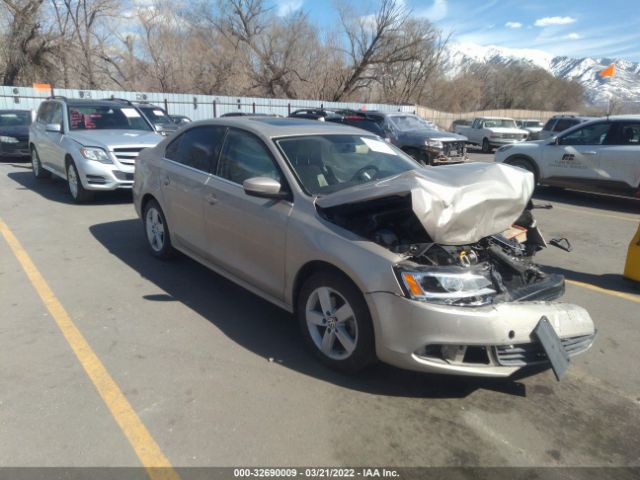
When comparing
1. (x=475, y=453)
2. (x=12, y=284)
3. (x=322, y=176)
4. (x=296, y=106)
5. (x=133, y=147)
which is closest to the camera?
(x=475, y=453)

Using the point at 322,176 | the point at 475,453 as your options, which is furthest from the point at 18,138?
the point at 475,453

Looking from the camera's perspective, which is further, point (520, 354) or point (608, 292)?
point (608, 292)

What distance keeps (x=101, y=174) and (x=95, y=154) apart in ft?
1.16

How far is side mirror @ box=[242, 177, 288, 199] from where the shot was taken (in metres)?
3.66

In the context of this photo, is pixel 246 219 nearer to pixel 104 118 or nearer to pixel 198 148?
pixel 198 148

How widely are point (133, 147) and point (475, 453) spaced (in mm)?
7360

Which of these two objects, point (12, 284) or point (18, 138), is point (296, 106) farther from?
point (12, 284)

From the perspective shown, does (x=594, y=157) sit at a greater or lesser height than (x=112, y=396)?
greater

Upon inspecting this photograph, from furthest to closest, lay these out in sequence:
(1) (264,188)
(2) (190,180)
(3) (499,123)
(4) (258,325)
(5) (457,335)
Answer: (3) (499,123) → (2) (190,180) → (4) (258,325) → (1) (264,188) → (5) (457,335)

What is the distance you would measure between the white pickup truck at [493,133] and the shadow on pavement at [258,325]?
64.6ft

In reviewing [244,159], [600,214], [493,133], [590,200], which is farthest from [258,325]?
[493,133]

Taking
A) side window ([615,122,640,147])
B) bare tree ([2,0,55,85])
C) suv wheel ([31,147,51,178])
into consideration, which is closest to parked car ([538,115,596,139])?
side window ([615,122,640,147])

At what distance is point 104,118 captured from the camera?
30.6ft

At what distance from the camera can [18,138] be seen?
1403 cm
